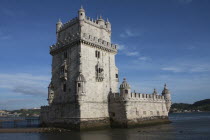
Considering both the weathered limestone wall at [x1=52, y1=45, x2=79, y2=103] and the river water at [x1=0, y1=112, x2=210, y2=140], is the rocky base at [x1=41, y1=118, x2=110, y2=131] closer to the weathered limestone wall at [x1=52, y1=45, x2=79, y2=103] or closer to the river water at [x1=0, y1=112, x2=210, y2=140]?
the river water at [x1=0, y1=112, x2=210, y2=140]

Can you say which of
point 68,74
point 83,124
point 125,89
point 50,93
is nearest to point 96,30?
point 68,74

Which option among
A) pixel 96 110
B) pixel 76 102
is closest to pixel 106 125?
pixel 96 110

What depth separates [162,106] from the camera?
161ft

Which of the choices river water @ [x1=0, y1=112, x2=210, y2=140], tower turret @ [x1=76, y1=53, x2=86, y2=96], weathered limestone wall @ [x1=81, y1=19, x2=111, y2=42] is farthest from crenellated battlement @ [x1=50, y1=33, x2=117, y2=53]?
river water @ [x1=0, y1=112, x2=210, y2=140]

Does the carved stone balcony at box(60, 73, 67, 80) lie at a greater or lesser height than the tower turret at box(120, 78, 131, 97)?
greater

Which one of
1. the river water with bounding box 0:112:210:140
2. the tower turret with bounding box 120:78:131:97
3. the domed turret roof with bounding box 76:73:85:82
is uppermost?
the domed turret roof with bounding box 76:73:85:82

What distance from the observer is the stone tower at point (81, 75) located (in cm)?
3434

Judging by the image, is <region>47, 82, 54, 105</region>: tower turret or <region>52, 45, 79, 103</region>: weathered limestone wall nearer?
<region>52, 45, 79, 103</region>: weathered limestone wall

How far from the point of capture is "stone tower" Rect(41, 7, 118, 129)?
113 feet

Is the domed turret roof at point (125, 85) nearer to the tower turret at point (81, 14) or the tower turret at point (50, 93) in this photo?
the tower turret at point (50, 93)

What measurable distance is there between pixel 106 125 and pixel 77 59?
12560mm

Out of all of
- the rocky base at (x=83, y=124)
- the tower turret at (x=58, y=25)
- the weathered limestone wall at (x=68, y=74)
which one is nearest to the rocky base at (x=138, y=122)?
the rocky base at (x=83, y=124)

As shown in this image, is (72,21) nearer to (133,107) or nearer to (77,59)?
(77,59)

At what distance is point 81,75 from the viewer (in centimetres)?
3434
